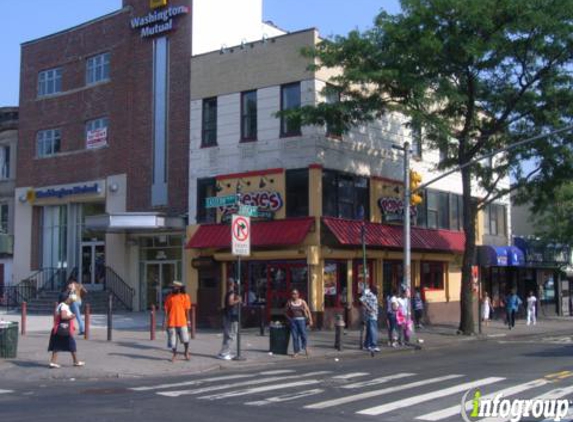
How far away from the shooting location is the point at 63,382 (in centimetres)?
1464

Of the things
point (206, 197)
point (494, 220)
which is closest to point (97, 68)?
point (206, 197)

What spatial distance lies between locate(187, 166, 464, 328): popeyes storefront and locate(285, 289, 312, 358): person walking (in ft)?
21.0

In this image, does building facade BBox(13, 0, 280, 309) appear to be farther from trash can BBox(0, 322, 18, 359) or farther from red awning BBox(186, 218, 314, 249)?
→ trash can BBox(0, 322, 18, 359)

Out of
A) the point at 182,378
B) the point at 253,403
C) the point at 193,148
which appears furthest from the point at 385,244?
the point at 253,403

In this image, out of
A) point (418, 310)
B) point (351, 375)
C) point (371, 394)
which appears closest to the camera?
point (371, 394)

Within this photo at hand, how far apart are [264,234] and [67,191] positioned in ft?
41.4

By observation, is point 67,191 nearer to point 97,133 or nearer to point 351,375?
point 97,133

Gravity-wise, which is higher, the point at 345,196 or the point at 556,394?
the point at 345,196

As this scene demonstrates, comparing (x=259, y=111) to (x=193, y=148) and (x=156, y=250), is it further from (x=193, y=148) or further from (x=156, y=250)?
(x=156, y=250)

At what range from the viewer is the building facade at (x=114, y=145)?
3127cm

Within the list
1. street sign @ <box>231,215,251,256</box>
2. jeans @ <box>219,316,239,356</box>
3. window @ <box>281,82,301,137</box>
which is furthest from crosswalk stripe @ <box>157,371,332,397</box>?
window @ <box>281,82,301,137</box>

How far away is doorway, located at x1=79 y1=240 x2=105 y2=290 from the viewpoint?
34531 mm

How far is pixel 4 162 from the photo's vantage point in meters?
40.0

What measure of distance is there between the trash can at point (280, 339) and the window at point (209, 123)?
12.0 metres
